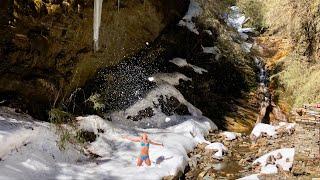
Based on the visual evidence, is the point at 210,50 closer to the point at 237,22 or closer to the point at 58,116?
the point at 237,22

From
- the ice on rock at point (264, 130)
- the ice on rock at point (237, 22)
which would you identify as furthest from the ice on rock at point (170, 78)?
the ice on rock at point (237, 22)

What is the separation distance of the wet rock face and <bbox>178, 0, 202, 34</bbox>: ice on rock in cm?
515

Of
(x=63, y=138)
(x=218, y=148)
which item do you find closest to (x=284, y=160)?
(x=218, y=148)

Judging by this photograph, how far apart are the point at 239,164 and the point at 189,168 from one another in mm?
1476

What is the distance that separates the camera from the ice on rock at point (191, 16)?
1864 cm

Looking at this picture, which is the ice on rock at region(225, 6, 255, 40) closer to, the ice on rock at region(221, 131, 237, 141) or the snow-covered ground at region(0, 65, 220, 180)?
the ice on rock at region(221, 131, 237, 141)

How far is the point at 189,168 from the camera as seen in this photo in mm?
10359

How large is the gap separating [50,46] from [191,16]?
9.48 meters

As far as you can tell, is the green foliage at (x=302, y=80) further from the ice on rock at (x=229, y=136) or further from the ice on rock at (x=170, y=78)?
the ice on rock at (x=170, y=78)

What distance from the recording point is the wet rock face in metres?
10.3

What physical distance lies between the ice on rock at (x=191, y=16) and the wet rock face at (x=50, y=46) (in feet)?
16.9

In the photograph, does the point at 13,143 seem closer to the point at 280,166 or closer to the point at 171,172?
the point at 171,172

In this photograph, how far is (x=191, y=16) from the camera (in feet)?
63.1

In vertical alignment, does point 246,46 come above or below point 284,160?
above
